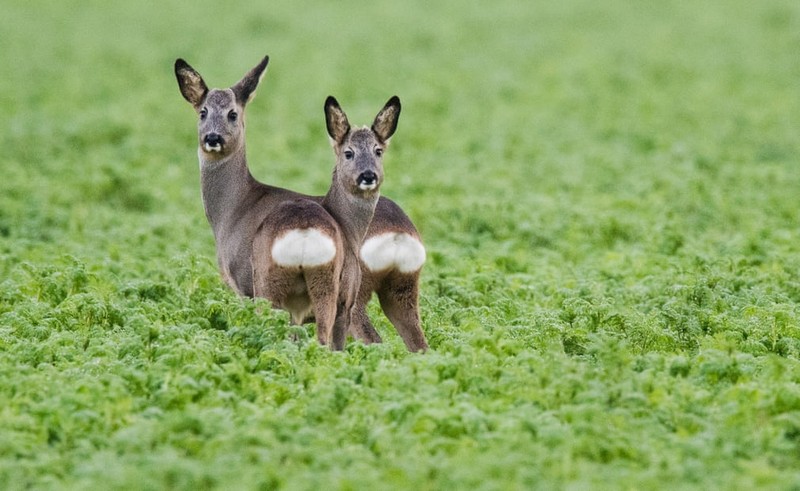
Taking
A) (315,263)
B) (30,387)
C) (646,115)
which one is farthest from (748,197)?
(30,387)

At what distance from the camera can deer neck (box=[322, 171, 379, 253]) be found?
8.41m

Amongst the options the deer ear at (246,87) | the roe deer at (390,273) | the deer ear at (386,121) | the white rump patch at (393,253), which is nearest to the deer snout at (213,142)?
the deer ear at (246,87)

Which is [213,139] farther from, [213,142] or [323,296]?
[323,296]

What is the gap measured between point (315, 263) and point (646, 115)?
1267cm

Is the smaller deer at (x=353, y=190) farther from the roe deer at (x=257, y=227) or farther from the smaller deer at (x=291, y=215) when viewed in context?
the roe deer at (x=257, y=227)

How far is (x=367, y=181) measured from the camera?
8398 millimetres

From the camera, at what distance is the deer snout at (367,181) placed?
27.6 ft

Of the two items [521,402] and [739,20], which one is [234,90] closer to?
[521,402]

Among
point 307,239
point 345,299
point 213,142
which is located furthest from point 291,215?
point 213,142

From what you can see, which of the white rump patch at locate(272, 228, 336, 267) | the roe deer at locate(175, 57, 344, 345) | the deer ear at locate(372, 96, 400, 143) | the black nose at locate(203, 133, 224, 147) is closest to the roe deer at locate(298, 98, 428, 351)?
the deer ear at locate(372, 96, 400, 143)

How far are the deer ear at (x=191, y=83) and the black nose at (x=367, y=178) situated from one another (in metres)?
1.51

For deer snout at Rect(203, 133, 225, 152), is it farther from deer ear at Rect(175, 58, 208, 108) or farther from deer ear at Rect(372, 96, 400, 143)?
deer ear at Rect(372, 96, 400, 143)

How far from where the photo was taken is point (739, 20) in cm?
2973

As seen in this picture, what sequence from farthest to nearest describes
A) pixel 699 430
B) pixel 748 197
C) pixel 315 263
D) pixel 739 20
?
pixel 739 20 < pixel 748 197 < pixel 315 263 < pixel 699 430
